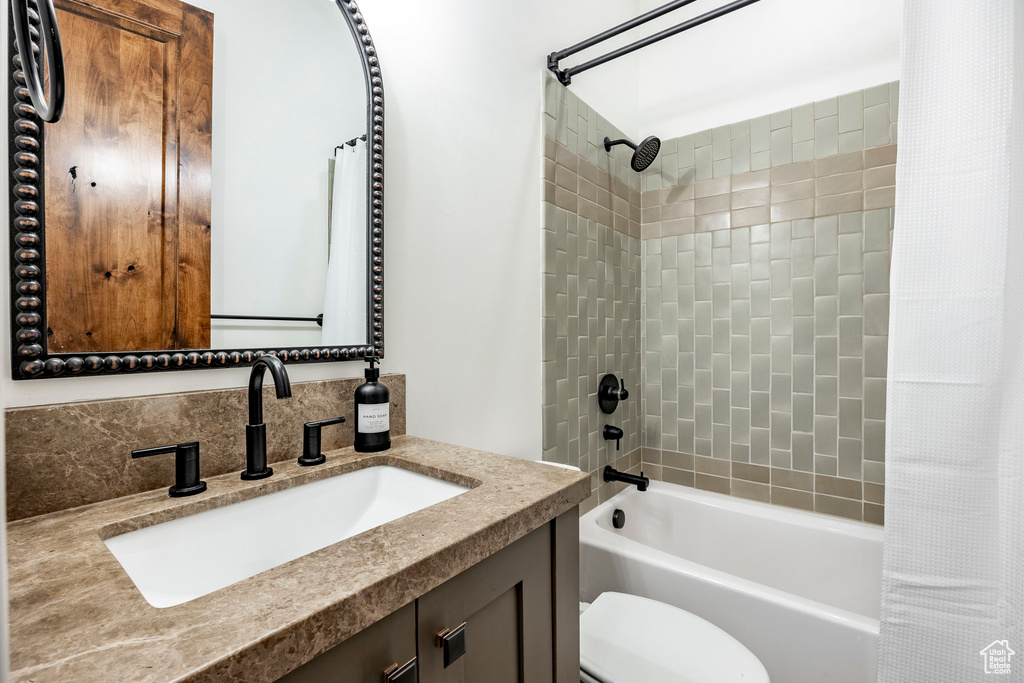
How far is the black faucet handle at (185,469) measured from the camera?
0.69 meters

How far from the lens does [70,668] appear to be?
0.35m

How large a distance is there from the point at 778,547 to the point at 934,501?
2.70 feet

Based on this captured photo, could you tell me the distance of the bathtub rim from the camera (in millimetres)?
1157

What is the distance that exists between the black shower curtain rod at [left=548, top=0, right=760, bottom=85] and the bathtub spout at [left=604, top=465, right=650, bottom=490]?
136cm

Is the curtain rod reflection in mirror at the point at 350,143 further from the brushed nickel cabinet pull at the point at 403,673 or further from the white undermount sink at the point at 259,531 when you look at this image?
the brushed nickel cabinet pull at the point at 403,673

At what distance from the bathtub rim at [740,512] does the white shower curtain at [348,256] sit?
988 mm

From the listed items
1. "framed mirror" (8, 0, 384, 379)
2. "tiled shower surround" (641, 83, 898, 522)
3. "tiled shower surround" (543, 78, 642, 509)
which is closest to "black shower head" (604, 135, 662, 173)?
"tiled shower surround" (543, 78, 642, 509)

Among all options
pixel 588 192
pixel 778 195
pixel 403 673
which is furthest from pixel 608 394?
pixel 403 673

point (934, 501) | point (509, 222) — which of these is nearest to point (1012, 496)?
point (934, 501)

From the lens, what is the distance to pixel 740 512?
1.78 metres

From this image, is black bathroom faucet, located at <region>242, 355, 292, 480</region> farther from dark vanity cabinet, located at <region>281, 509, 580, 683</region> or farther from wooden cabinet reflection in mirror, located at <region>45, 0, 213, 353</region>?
dark vanity cabinet, located at <region>281, 509, 580, 683</region>

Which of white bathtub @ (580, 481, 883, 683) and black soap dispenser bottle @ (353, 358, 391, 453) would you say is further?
white bathtub @ (580, 481, 883, 683)

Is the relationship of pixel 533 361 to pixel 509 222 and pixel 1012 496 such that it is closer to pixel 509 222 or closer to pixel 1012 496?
pixel 509 222

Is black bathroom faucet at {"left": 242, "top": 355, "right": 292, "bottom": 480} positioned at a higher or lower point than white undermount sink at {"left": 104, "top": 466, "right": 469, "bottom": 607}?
higher
